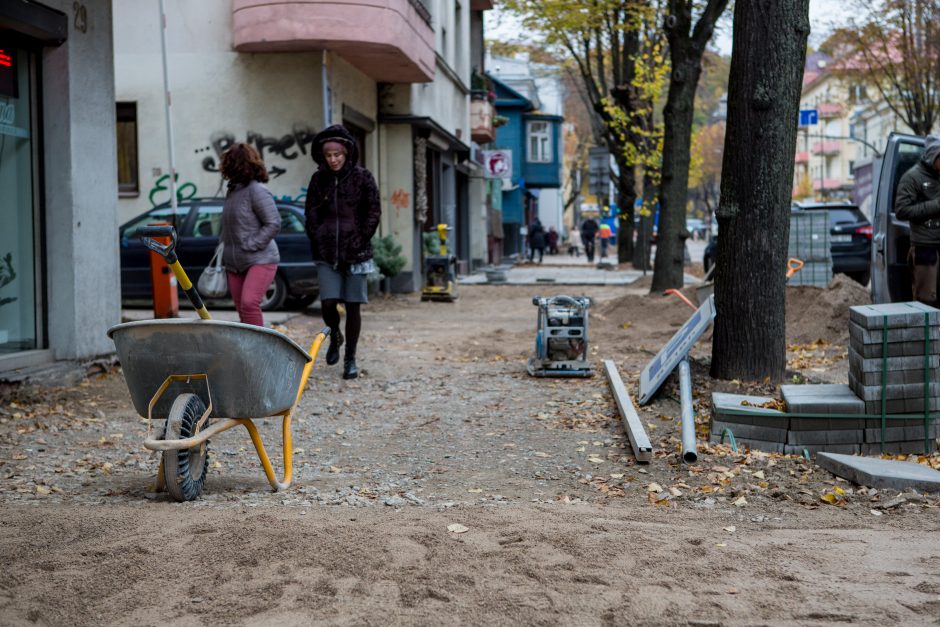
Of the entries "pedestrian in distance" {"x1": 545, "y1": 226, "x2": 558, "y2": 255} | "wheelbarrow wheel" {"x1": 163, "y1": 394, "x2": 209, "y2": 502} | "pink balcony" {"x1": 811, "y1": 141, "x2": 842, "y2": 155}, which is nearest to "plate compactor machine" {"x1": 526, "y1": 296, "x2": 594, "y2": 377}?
"wheelbarrow wheel" {"x1": 163, "y1": 394, "x2": 209, "y2": 502}

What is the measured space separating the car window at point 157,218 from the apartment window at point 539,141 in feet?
132

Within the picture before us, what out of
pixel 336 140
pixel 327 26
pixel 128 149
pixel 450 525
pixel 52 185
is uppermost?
pixel 327 26

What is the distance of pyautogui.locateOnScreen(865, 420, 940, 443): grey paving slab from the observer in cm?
652

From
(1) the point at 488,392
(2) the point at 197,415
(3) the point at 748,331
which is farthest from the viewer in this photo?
(1) the point at 488,392

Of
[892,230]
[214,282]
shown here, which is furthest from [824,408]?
[892,230]

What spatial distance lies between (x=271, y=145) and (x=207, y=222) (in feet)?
7.88

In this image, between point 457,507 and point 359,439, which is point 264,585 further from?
point 359,439

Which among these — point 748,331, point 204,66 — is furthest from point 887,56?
point 748,331

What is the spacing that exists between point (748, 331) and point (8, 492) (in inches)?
198

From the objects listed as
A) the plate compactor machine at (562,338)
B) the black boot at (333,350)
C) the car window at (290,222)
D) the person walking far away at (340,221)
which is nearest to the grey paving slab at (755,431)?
the plate compactor machine at (562,338)

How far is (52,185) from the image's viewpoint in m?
9.59

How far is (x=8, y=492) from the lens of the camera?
5.79 metres

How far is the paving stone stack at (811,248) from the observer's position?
15.8 metres

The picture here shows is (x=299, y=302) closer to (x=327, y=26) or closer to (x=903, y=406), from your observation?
(x=327, y=26)
